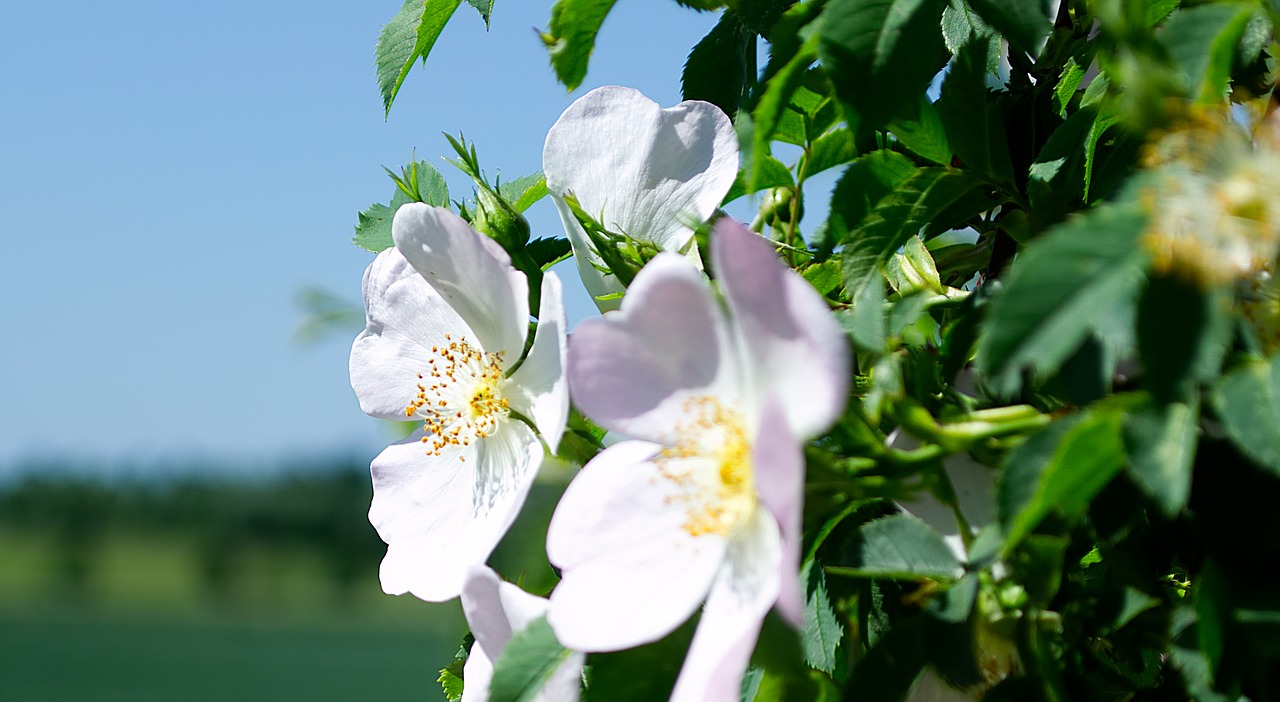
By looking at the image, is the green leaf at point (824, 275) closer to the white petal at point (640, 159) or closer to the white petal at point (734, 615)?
the white petal at point (640, 159)

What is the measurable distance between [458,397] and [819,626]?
234 mm

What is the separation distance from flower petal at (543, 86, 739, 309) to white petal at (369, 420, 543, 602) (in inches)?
5.0

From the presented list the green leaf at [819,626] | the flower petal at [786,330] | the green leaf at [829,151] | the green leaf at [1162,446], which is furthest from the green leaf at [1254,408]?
the green leaf at [829,151]

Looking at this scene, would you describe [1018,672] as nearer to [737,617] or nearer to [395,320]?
[737,617]

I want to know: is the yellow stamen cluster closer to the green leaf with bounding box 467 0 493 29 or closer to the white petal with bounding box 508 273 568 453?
the white petal with bounding box 508 273 568 453

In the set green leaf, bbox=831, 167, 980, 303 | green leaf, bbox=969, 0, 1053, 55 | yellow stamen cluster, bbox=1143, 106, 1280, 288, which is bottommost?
green leaf, bbox=831, 167, 980, 303

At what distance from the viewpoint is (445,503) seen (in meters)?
0.61

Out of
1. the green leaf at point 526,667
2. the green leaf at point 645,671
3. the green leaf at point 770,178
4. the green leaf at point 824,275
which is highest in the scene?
the green leaf at point 770,178

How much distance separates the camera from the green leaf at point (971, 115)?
0.55m

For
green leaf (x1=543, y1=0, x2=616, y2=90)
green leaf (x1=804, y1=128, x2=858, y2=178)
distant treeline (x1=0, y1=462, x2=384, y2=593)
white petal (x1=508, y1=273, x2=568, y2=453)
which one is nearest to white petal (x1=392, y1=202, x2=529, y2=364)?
white petal (x1=508, y1=273, x2=568, y2=453)

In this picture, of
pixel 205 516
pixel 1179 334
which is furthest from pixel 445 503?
pixel 205 516

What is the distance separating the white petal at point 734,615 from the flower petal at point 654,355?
53 millimetres

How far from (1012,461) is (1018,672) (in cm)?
14

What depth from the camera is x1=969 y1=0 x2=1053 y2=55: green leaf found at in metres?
0.43
